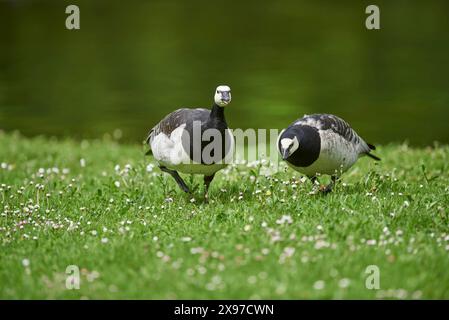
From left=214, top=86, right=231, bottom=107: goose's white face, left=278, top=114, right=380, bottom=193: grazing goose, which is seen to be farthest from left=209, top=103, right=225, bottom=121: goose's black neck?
left=278, top=114, right=380, bottom=193: grazing goose

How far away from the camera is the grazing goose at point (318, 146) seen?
762 centimetres

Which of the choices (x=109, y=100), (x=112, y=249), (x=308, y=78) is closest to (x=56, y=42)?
(x=109, y=100)

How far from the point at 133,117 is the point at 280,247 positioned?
13304 mm

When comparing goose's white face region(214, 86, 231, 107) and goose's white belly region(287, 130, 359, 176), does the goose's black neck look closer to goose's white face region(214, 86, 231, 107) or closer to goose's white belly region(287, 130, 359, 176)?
goose's white face region(214, 86, 231, 107)

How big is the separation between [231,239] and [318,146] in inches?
84.1

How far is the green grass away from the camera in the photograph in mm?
5215

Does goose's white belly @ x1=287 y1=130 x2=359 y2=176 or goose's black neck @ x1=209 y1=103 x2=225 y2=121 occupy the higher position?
goose's black neck @ x1=209 y1=103 x2=225 y2=121

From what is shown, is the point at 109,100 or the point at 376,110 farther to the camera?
the point at 109,100

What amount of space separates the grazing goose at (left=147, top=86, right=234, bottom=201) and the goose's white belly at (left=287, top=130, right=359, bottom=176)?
86 cm

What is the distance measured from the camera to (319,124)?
795 cm

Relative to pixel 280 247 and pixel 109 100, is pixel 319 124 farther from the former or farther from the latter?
pixel 109 100

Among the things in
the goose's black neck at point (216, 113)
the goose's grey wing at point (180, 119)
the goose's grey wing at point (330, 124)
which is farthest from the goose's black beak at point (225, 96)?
the goose's grey wing at point (330, 124)

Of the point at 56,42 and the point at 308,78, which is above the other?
the point at 56,42

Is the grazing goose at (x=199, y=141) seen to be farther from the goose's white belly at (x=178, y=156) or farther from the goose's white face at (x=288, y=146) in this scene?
the goose's white face at (x=288, y=146)
